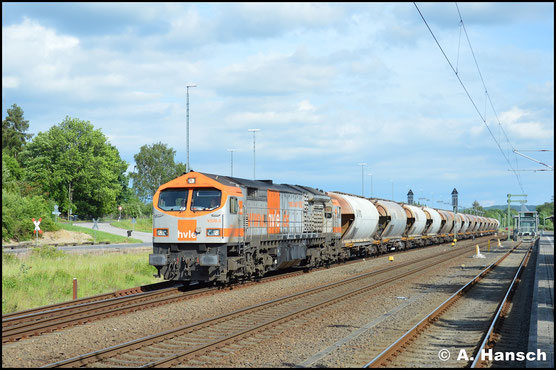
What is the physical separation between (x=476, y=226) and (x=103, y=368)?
86485 millimetres

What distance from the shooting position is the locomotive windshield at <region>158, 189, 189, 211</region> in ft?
67.7

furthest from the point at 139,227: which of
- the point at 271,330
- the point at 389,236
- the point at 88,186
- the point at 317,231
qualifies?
the point at 271,330

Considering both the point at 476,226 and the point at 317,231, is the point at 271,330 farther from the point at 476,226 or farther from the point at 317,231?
the point at 476,226

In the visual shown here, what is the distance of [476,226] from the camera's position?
89.6 metres

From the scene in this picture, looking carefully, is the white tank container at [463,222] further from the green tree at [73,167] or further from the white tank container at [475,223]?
the green tree at [73,167]

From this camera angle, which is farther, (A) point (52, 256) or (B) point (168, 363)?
(A) point (52, 256)

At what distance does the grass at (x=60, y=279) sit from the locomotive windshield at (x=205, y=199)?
534 cm

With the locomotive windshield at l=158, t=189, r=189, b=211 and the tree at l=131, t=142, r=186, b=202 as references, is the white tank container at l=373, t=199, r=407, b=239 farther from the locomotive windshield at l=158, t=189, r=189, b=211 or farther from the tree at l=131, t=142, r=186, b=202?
the tree at l=131, t=142, r=186, b=202

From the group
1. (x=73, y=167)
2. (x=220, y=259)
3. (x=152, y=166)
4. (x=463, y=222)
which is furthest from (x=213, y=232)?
(x=152, y=166)

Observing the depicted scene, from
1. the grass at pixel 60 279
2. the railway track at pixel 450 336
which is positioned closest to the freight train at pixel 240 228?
the grass at pixel 60 279

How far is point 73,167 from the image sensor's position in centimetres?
8306

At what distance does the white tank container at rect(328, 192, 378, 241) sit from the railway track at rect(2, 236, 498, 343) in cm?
1528

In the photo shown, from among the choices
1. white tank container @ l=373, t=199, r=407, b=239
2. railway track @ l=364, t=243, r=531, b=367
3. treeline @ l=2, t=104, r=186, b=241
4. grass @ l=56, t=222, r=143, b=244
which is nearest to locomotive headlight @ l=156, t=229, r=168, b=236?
railway track @ l=364, t=243, r=531, b=367

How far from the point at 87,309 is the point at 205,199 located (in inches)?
232
